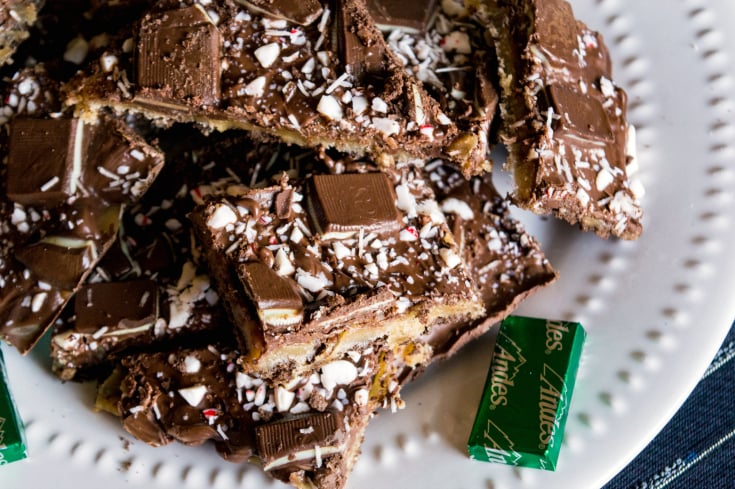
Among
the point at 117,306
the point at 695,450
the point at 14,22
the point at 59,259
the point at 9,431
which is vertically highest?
the point at 14,22

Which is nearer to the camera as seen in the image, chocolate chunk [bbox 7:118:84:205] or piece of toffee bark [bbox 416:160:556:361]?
chocolate chunk [bbox 7:118:84:205]

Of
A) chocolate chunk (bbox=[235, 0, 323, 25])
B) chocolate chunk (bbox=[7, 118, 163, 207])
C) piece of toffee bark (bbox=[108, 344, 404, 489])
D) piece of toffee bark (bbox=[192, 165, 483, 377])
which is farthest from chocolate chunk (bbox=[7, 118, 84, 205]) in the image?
chocolate chunk (bbox=[235, 0, 323, 25])

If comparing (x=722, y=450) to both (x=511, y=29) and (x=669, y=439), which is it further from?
(x=511, y=29)

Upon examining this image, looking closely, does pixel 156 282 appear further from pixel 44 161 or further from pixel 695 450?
pixel 695 450

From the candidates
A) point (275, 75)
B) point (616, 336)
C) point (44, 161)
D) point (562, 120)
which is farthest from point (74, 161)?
point (616, 336)

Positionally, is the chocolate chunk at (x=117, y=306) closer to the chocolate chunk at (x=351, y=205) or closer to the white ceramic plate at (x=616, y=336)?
the white ceramic plate at (x=616, y=336)

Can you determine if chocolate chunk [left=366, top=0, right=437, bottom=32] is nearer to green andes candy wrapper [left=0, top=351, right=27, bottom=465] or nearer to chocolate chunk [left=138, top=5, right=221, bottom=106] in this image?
chocolate chunk [left=138, top=5, right=221, bottom=106]

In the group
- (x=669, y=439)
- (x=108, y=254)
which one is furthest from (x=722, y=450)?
(x=108, y=254)
